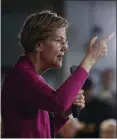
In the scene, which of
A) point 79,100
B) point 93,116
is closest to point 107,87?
point 93,116

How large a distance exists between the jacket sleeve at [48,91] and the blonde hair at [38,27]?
52 mm

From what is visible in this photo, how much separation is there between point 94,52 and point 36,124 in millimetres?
145

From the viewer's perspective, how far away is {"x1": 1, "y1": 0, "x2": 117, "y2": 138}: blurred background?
29.1 inches

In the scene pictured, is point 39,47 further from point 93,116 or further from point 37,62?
point 93,116

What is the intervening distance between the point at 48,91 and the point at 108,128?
549 mm

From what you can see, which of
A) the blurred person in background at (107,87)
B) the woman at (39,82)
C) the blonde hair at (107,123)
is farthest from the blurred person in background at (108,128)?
the woman at (39,82)

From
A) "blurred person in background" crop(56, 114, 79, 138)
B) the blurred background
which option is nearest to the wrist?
the blurred background

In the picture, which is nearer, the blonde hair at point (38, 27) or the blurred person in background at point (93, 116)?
the blonde hair at point (38, 27)

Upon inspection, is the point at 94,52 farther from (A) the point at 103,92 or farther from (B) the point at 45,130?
(A) the point at 103,92

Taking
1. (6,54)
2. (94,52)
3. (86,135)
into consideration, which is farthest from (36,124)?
(86,135)

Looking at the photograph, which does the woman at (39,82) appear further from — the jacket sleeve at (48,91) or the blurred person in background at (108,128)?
the blurred person in background at (108,128)

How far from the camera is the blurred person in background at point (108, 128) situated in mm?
1037

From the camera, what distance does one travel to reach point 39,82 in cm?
55

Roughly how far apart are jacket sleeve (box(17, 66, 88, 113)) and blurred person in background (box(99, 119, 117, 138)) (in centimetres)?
51
